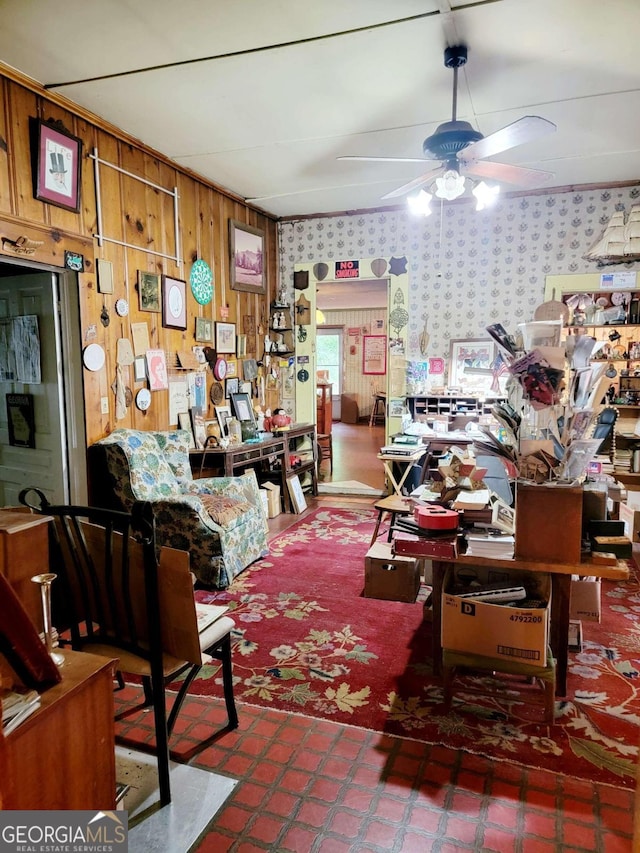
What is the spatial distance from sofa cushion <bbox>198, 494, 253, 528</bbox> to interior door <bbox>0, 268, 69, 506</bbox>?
0.96 m

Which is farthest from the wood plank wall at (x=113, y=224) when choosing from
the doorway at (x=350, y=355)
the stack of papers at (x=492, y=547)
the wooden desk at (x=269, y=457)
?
the doorway at (x=350, y=355)

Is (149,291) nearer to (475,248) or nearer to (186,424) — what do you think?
(186,424)

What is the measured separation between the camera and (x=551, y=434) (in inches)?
85.2

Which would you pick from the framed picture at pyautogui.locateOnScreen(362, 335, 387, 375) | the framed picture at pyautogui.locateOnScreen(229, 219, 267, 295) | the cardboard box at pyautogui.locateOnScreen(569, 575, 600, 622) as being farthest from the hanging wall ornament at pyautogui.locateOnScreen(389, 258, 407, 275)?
the framed picture at pyautogui.locateOnScreen(362, 335, 387, 375)

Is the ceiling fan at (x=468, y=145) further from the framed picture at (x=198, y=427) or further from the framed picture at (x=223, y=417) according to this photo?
the framed picture at (x=223, y=417)

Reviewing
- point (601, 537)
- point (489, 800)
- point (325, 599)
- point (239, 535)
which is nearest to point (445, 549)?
point (601, 537)

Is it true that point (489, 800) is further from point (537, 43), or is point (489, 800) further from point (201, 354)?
point (201, 354)

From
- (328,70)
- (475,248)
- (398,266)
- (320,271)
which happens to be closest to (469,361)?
(475,248)

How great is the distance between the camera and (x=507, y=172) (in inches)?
129

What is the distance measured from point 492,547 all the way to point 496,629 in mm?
331

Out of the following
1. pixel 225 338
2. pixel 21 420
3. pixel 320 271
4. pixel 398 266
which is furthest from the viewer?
pixel 320 271

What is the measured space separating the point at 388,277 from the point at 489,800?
505 centimetres

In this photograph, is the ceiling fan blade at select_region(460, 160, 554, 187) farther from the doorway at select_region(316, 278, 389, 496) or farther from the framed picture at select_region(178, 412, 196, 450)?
the doorway at select_region(316, 278, 389, 496)

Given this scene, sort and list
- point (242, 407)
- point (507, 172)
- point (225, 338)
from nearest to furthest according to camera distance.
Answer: point (507, 172) → point (225, 338) → point (242, 407)
